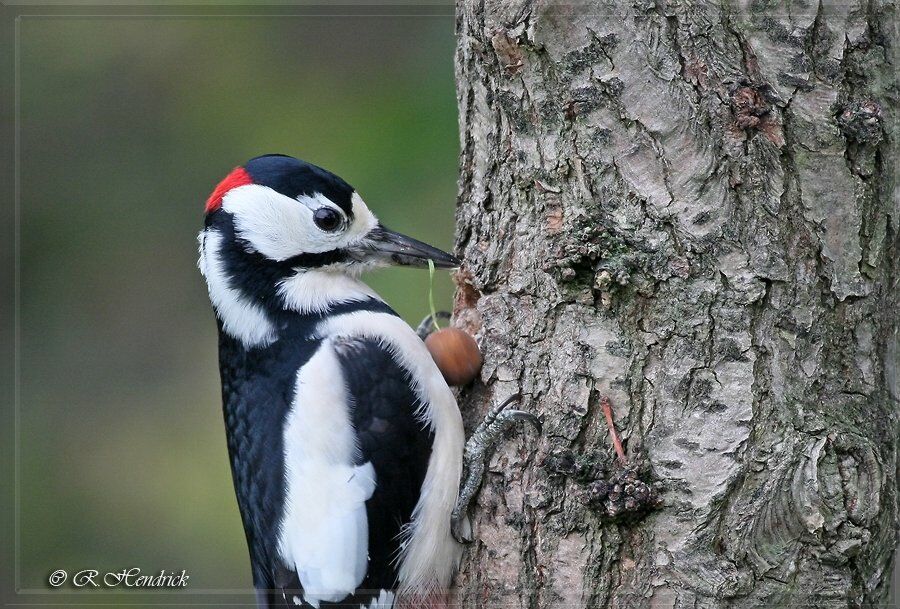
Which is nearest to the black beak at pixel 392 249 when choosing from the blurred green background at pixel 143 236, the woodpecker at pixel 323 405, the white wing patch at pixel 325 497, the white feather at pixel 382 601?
the woodpecker at pixel 323 405

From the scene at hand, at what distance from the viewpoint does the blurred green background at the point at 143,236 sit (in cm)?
429

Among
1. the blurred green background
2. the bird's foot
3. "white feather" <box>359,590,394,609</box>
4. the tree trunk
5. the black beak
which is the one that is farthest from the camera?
the blurred green background

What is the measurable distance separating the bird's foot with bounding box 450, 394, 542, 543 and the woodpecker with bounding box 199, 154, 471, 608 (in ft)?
0.08

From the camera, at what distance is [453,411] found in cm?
227

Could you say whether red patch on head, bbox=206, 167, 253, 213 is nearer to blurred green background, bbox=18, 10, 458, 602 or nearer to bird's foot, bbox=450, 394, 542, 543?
bird's foot, bbox=450, 394, 542, 543

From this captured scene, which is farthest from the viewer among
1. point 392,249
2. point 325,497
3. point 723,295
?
point 392,249

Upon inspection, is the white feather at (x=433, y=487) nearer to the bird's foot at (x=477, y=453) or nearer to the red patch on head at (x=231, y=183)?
the bird's foot at (x=477, y=453)

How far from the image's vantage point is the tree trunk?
1819mm

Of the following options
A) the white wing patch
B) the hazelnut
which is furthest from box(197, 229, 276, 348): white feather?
the hazelnut

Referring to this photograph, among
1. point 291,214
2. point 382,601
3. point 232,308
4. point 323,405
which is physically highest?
point 291,214

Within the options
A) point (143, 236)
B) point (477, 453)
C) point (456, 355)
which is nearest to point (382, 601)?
point (477, 453)

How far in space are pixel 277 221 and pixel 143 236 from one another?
2539 millimetres

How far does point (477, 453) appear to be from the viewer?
219 centimetres

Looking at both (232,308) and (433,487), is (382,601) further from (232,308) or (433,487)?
(232,308)
